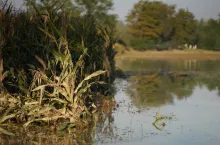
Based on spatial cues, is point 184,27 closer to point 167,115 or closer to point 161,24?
point 161,24

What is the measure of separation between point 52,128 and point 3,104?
1.03m

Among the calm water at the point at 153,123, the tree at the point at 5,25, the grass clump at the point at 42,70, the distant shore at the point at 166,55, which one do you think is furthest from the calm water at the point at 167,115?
the distant shore at the point at 166,55

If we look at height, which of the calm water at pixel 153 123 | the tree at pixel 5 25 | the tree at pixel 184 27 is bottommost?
the calm water at pixel 153 123

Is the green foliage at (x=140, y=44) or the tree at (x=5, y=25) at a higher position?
the green foliage at (x=140, y=44)

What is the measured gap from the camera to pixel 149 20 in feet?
164

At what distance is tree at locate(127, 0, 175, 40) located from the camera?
49.9 meters

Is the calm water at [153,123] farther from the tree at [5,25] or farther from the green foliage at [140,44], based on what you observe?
the green foliage at [140,44]

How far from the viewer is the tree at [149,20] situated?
4988 centimetres

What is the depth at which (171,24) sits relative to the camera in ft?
169

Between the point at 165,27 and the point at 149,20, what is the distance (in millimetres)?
2879

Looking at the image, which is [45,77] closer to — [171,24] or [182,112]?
[182,112]

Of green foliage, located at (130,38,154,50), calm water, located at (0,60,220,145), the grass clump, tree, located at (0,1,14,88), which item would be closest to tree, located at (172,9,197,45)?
green foliage, located at (130,38,154,50)

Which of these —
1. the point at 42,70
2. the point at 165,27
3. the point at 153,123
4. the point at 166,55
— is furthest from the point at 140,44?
the point at 153,123

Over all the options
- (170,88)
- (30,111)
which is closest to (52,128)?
(30,111)
